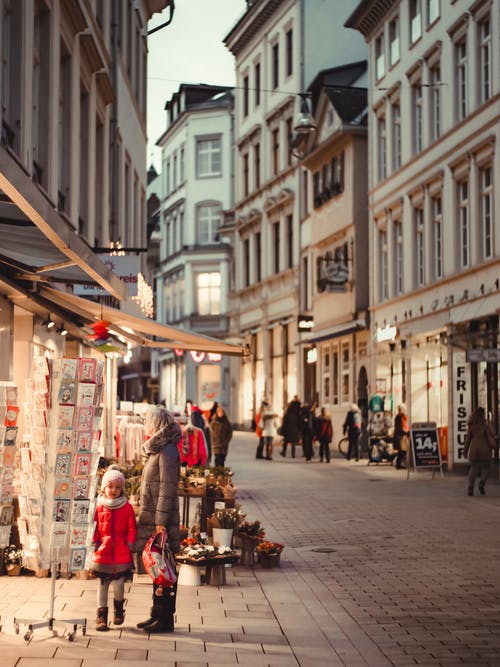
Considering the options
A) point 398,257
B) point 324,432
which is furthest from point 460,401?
point 398,257

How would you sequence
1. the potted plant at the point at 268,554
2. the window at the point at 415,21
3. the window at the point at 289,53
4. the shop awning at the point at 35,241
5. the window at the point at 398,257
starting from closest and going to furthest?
1. the shop awning at the point at 35,241
2. the potted plant at the point at 268,554
3. the window at the point at 415,21
4. the window at the point at 398,257
5. the window at the point at 289,53

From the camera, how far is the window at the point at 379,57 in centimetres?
3956

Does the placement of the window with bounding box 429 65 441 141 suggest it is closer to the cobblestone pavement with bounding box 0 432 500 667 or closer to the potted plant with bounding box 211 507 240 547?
the cobblestone pavement with bounding box 0 432 500 667

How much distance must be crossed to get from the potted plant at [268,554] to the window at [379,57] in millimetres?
28294

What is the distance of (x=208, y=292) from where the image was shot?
252ft

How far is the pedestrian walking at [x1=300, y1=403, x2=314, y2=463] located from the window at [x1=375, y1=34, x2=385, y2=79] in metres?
10.9

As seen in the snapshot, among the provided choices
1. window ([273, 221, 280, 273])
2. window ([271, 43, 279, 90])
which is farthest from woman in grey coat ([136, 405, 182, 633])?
window ([271, 43, 279, 90])

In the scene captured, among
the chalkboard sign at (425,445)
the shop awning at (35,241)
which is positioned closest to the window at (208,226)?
the chalkboard sign at (425,445)

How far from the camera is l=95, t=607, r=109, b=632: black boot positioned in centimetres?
927

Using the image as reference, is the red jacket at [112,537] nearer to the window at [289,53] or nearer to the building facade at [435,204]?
the building facade at [435,204]

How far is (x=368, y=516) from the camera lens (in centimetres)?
1908

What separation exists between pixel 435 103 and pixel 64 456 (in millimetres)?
25898

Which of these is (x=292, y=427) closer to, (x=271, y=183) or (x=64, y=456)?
(x=271, y=183)

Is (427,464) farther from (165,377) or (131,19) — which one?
(165,377)
